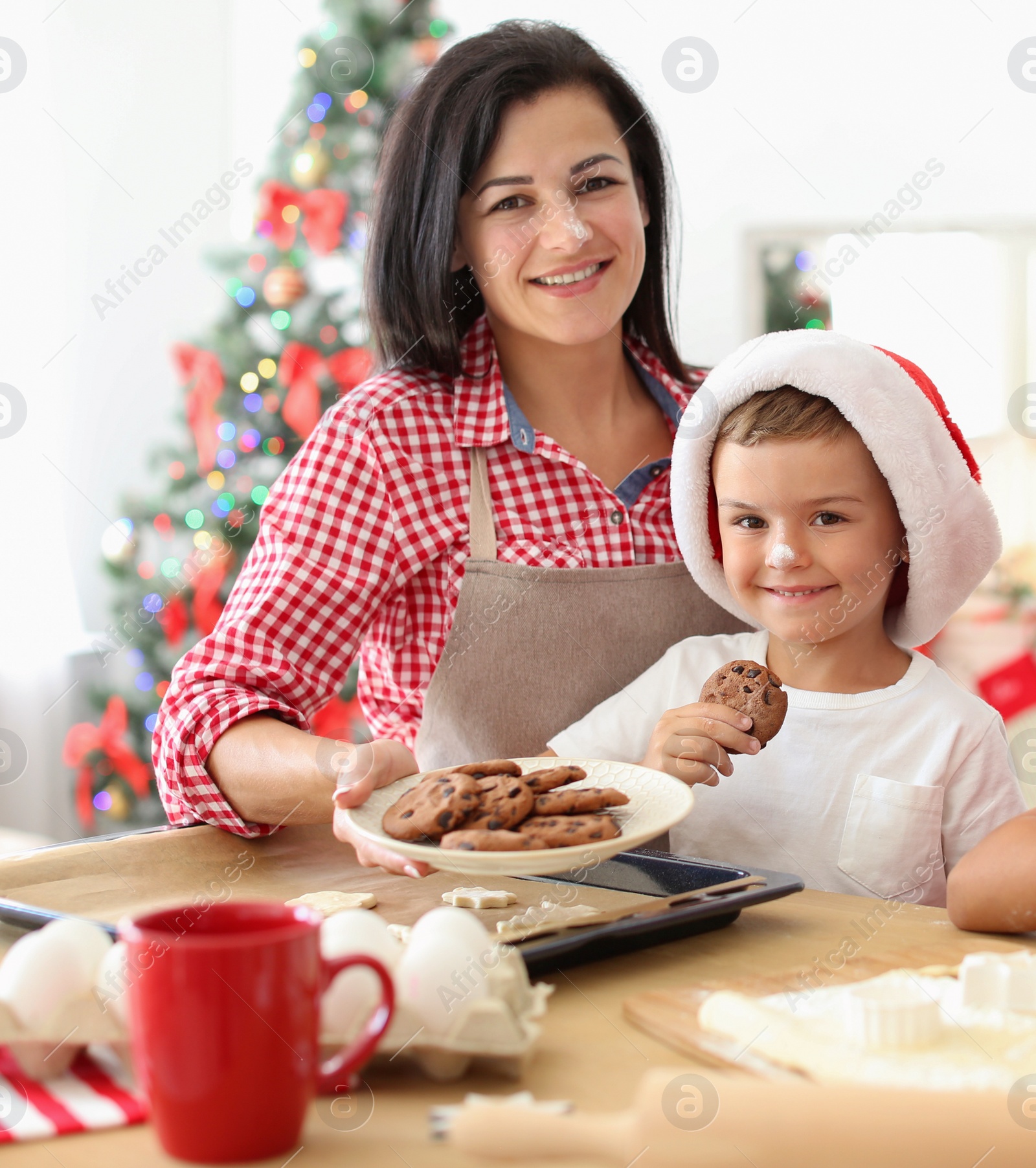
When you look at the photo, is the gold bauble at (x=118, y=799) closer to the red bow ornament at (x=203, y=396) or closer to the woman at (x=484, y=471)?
the red bow ornament at (x=203, y=396)

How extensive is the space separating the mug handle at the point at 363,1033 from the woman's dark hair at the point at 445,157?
121 cm

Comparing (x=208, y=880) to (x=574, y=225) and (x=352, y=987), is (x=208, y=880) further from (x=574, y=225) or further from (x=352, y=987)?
(x=574, y=225)

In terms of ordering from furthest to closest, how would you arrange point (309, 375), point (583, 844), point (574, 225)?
point (309, 375) < point (574, 225) < point (583, 844)

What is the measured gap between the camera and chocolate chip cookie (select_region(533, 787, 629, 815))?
1.07 metres

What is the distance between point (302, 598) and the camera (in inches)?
61.6

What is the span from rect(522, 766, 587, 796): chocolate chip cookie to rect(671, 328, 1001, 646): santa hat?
484 millimetres

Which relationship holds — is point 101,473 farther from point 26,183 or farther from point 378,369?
point 378,369

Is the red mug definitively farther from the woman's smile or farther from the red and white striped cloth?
the woman's smile

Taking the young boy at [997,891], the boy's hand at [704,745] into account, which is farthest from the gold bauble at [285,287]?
the young boy at [997,891]

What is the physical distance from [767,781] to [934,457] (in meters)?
0.42

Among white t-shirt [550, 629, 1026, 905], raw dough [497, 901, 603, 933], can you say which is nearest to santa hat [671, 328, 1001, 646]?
white t-shirt [550, 629, 1026, 905]

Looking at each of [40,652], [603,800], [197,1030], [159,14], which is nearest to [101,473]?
[40,652]

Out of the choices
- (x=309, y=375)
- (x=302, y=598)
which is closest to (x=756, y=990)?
(x=302, y=598)

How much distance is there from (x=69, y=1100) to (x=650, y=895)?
20.4 inches
